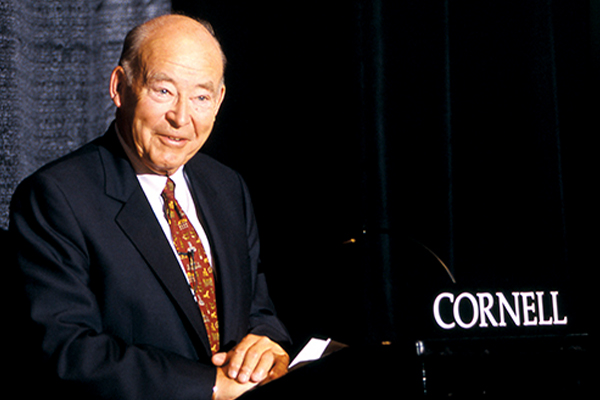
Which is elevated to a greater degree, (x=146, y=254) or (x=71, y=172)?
(x=71, y=172)

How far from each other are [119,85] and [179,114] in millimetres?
186

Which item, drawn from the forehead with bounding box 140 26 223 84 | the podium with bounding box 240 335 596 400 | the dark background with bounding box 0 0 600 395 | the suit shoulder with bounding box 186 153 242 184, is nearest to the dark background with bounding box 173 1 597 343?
the dark background with bounding box 0 0 600 395

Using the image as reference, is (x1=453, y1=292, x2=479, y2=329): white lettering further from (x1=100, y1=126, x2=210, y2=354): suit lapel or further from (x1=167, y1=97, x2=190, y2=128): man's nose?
(x1=167, y1=97, x2=190, y2=128): man's nose

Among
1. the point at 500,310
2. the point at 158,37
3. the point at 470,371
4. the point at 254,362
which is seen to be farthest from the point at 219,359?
the point at 158,37

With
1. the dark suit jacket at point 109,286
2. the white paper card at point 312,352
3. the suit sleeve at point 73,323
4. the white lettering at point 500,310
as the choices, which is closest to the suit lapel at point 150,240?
the dark suit jacket at point 109,286

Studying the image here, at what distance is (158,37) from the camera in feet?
4.03

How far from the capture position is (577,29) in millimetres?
1830

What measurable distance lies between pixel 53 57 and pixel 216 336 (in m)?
1.05

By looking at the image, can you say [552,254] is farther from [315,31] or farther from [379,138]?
[315,31]

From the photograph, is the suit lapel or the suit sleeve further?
the suit lapel

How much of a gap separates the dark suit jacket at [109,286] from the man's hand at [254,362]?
54 millimetres

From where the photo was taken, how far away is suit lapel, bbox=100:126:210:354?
1.15 metres

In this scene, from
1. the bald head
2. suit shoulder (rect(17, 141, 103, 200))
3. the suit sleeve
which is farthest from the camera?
the bald head

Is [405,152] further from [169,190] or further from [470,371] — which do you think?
[470,371]
